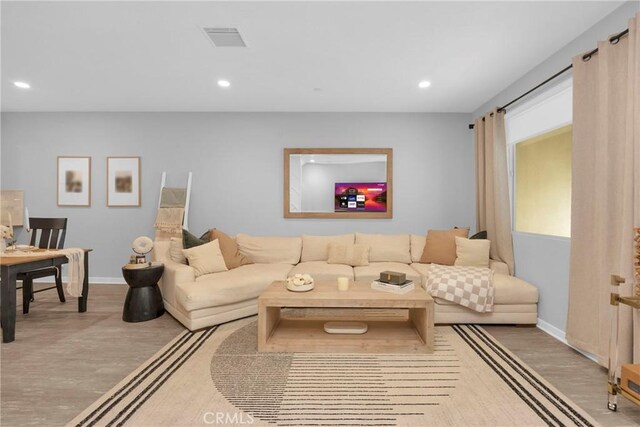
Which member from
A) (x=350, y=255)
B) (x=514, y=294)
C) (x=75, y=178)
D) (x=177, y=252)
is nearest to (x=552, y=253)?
(x=514, y=294)

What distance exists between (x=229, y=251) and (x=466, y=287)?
259cm

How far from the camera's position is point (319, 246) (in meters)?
4.29

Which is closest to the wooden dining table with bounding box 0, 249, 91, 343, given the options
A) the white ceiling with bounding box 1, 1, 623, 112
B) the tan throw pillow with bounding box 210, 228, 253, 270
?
the tan throw pillow with bounding box 210, 228, 253, 270

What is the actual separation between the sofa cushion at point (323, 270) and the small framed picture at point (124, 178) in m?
2.79

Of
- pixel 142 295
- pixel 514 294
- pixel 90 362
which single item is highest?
pixel 514 294

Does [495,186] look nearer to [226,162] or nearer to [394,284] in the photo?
[394,284]

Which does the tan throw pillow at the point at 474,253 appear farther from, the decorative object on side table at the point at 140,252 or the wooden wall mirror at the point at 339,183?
the decorative object on side table at the point at 140,252

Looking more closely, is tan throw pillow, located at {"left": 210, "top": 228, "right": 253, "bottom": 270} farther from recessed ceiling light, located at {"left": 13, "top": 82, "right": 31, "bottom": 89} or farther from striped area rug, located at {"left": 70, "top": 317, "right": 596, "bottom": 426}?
recessed ceiling light, located at {"left": 13, "top": 82, "right": 31, "bottom": 89}

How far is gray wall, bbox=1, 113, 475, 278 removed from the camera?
4672mm

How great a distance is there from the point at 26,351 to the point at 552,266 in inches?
179

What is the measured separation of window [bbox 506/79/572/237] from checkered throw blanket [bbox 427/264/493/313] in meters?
0.87

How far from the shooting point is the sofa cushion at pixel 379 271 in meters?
3.49

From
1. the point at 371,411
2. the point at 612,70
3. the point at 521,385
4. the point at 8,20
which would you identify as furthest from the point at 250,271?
the point at 612,70

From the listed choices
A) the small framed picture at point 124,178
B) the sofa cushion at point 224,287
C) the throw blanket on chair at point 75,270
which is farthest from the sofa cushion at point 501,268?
the small framed picture at point 124,178
